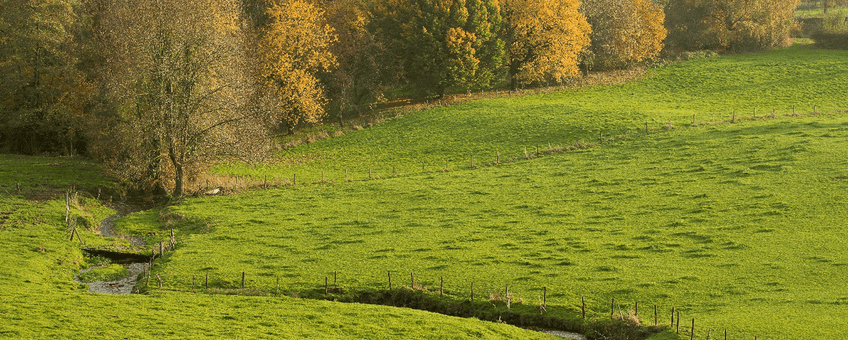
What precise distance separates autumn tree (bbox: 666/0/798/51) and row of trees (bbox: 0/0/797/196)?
35cm

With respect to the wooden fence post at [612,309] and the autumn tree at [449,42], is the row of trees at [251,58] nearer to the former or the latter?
the autumn tree at [449,42]

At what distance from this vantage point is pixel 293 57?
264 feet

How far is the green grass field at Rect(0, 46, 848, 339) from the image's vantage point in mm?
33312

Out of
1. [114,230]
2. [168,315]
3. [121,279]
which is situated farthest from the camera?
[114,230]

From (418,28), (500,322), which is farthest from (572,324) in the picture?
(418,28)

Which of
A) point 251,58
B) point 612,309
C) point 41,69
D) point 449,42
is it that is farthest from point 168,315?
point 449,42

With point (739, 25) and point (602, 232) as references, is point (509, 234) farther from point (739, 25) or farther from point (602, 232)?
point (739, 25)

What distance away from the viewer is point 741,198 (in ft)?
161

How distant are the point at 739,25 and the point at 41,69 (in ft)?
287

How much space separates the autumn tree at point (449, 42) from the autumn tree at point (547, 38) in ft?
9.17

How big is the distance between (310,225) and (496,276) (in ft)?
52.2

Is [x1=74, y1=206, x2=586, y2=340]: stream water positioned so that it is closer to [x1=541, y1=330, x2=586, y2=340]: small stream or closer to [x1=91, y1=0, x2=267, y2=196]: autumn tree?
[x1=541, y1=330, x2=586, y2=340]: small stream

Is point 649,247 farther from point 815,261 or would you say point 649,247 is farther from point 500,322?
point 500,322

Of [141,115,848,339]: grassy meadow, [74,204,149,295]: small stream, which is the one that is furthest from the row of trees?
[141,115,848,339]: grassy meadow
